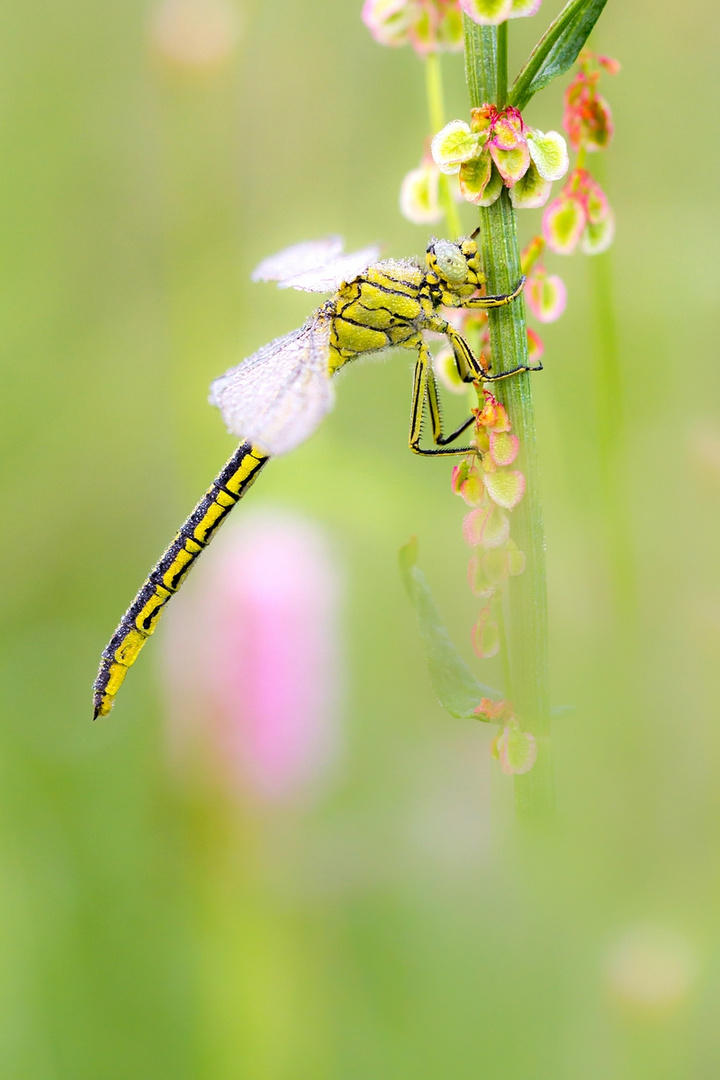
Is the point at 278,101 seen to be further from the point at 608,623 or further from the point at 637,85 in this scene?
the point at 608,623

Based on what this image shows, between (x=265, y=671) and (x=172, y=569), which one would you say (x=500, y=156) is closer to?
(x=265, y=671)

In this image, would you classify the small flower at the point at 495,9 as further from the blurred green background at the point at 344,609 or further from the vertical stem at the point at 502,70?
the blurred green background at the point at 344,609

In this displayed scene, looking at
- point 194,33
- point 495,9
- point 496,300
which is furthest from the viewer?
point 194,33

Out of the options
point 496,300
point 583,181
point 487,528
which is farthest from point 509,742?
point 583,181

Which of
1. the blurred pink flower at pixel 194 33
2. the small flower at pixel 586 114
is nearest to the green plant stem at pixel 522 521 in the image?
the small flower at pixel 586 114

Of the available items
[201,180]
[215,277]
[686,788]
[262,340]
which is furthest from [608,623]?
[201,180]

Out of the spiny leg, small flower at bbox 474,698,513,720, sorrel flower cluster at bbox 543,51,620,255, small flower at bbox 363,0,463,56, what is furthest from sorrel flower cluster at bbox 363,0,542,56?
small flower at bbox 474,698,513,720
